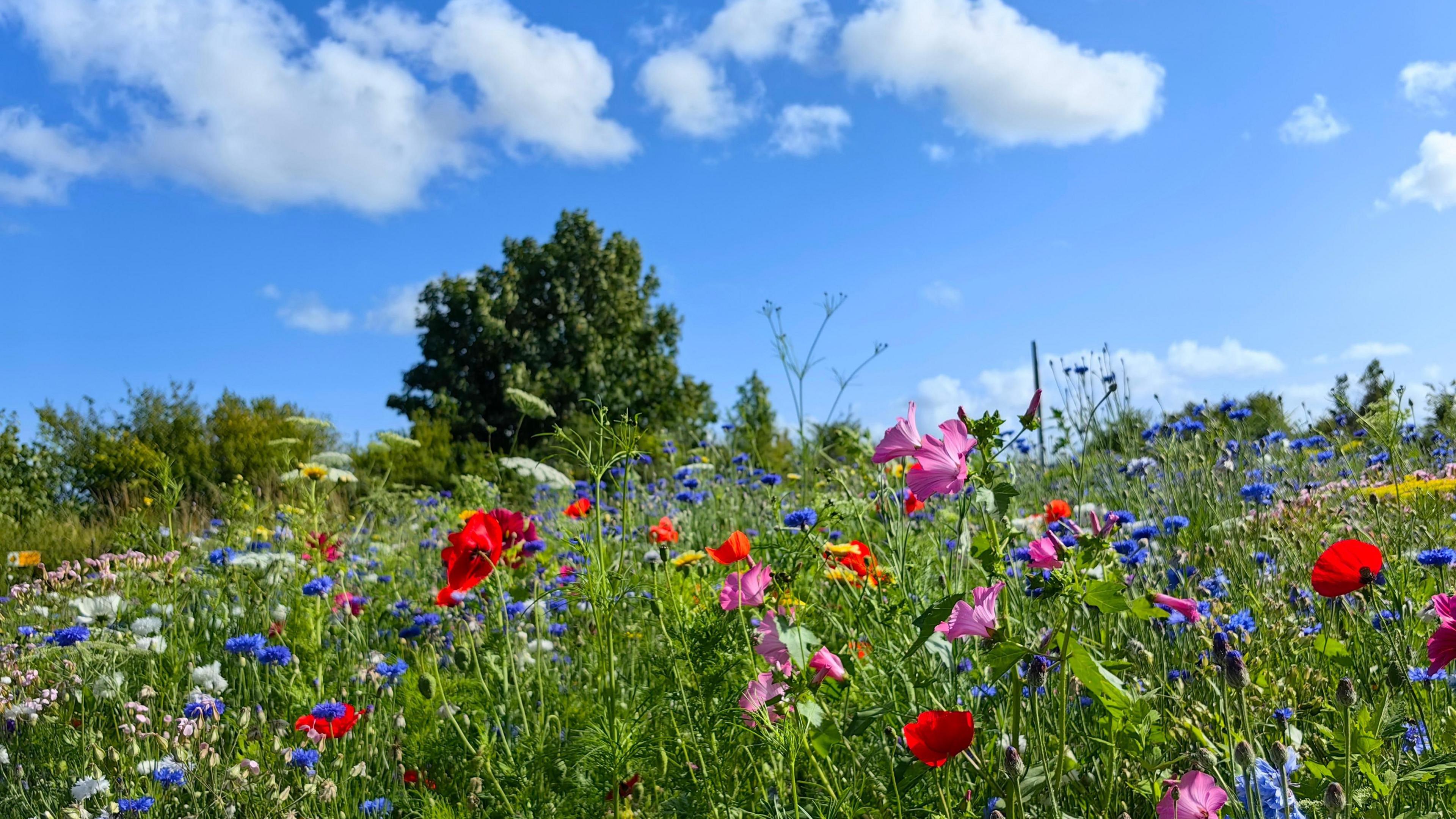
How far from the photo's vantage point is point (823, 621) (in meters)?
3.07

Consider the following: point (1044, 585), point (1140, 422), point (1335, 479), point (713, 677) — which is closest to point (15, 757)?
point (713, 677)

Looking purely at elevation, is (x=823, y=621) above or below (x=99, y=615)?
below

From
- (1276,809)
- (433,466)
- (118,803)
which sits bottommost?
(1276,809)

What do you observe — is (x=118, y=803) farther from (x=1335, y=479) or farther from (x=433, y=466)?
(x=433, y=466)

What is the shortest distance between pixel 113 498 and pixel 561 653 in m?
12.8

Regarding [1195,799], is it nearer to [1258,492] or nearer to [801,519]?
[801,519]

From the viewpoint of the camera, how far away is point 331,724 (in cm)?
240

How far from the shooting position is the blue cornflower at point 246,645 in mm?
2785

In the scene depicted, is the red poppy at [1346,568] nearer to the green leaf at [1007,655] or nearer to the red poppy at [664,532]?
the green leaf at [1007,655]

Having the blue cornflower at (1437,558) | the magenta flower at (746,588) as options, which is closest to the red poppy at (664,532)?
the magenta flower at (746,588)

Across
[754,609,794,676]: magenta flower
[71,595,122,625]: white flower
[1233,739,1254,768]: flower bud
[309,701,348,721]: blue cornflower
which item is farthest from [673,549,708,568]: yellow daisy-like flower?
[71,595,122,625]: white flower

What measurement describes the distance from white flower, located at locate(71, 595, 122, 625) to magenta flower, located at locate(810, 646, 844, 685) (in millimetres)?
3291

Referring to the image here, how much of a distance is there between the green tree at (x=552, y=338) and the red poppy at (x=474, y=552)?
2230 cm

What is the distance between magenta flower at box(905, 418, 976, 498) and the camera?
1390 mm
